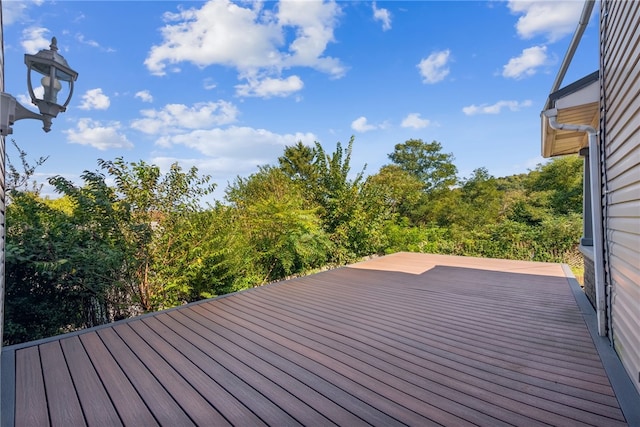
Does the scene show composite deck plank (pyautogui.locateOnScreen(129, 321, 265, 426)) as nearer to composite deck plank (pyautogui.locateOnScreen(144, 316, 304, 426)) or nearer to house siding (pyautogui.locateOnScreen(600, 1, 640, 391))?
composite deck plank (pyautogui.locateOnScreen(144, 316, 304, 426))

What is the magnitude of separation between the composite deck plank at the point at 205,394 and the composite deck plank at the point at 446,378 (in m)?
0.92

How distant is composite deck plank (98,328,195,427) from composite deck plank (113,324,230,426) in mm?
22

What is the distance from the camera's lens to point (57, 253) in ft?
10.5

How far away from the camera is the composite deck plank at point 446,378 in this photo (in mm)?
1555

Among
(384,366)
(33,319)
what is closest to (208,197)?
(33,319)

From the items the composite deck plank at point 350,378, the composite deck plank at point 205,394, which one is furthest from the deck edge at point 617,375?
the composite deck plank at point 205,394

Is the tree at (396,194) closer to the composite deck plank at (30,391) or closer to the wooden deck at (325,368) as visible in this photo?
the wooden deck at (325,368)

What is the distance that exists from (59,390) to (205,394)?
870 mm

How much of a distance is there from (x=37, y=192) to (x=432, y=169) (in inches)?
920

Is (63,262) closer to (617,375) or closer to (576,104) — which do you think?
(617,375)

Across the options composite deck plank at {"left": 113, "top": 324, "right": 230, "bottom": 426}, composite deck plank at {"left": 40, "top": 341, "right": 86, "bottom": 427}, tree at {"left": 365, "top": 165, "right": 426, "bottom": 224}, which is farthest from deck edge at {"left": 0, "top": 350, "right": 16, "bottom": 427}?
tree at {"left": 365, "top": 165, "right": 426, "bottom": 224}

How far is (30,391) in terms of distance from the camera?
71.4 inches

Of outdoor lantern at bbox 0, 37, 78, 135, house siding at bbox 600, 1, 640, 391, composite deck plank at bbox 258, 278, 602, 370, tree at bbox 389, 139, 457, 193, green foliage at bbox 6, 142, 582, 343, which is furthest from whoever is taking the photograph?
tree at bbox 389, 139, 457, 193

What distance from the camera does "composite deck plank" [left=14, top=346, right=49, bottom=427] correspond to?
1.55 m
